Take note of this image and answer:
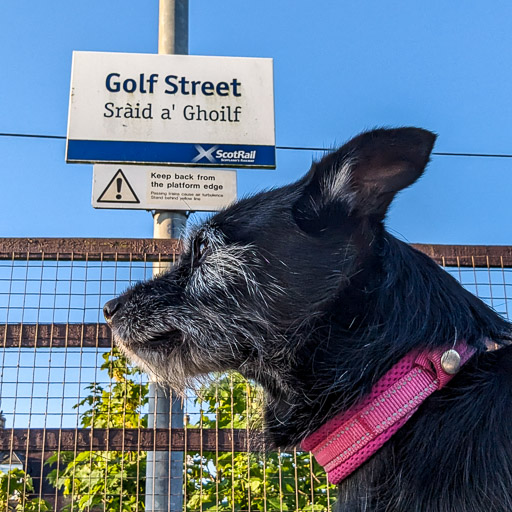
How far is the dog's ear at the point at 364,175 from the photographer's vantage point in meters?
1.95

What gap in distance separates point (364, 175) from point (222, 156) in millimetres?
2315

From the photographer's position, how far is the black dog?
1.63 metres

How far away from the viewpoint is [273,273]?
83.7 inches

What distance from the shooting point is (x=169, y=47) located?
14.7ft

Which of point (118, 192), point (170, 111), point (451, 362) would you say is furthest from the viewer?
point (170, 111)

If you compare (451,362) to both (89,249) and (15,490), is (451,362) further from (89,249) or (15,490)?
(15,490)

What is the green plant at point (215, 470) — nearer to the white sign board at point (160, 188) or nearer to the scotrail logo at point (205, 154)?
the white sign board at point (160, 188)

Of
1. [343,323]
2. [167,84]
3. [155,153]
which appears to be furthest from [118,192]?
[343,323]

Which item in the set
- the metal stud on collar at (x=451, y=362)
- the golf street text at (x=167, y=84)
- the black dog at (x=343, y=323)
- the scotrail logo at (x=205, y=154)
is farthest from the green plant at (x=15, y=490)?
the metal stud on collar at (x=451, y=362)

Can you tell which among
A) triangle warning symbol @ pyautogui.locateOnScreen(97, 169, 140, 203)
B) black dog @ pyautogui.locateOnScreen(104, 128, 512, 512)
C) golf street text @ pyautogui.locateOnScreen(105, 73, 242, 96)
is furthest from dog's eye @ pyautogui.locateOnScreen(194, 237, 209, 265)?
golf street text @ pyautogui.locateOnScreen(105, 73, 242, 96)

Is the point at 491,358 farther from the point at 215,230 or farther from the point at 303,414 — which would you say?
the point at 215,230

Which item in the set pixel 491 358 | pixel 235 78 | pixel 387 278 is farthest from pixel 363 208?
pixel 235 78

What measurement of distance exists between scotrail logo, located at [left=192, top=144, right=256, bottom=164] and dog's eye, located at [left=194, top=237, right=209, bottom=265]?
1.87 metres

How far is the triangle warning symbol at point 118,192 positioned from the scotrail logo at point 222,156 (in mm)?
474
